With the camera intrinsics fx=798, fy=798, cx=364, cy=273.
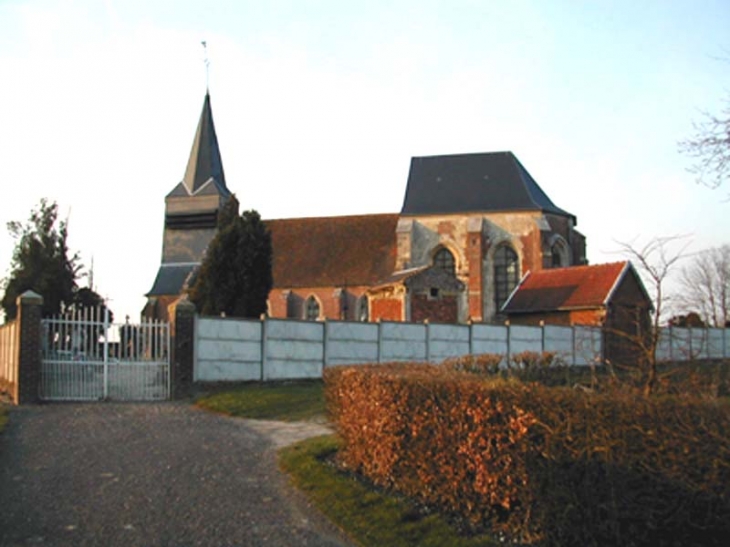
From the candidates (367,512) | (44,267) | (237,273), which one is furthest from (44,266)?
(367,512)

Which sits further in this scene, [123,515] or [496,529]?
[123,515]

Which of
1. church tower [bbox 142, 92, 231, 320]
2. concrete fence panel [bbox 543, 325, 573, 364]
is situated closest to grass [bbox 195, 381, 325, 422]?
concrete fence panel [bbox 543, 325, 573, 364]

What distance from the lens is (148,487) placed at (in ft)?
29.2

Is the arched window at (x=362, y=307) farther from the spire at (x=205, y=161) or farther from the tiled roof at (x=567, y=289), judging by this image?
the spire at (x=205, y=161)

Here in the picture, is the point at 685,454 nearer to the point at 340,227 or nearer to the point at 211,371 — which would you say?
the point at 211,371

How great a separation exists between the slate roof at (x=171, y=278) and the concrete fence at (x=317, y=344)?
26099 millimetres

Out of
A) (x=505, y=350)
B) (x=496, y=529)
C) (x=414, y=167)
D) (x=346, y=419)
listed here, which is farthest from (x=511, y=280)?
(x=496, y=529)

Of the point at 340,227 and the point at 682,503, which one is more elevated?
the point at 340,227

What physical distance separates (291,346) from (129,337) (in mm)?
4066

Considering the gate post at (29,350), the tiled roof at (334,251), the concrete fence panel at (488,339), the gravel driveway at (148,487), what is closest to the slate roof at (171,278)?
the tiled roof at (334,251)

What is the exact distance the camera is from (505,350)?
24.3 m

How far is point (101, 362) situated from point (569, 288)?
68.8 feet

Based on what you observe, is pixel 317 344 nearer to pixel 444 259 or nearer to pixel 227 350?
pixel 227 350

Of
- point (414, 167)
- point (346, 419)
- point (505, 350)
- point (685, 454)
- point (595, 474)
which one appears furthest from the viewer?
point (414, 167)
